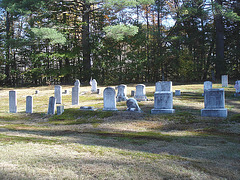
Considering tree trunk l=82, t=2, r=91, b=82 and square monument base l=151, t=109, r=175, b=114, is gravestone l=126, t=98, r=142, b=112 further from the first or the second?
tree trunk l=82, t=2, r=91, b=82

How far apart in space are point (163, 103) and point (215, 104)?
2145mm

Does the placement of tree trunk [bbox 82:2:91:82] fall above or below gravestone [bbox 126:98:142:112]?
above

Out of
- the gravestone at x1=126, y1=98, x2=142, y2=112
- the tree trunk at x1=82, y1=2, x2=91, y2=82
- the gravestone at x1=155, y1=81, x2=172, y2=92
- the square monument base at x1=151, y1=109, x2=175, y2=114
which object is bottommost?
→ the square monument base at x1=151, y1=109, x2=175, y2=114

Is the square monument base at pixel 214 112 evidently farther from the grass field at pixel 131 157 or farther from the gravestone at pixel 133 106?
the gravestone at pixel 133 106

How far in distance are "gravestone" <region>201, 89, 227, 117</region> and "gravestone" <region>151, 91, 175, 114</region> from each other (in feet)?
4.79

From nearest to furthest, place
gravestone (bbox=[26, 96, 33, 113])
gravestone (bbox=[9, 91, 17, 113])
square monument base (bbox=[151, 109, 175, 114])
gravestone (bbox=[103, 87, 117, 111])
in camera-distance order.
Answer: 1. square monument base (bbox=[151, 109, 175, 114])
2. gravestone (bbox=[103, 87, 117, 111])
3. gravestone (bbox=[26, 96, 33, 113])
4. gravestone (bbox=[9, 91, 17, 113])

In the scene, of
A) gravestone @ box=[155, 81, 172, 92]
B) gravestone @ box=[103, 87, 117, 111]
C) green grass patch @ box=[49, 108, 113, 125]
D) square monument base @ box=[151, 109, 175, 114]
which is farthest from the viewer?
gravestone @ box=[155, 81, 172, 92]

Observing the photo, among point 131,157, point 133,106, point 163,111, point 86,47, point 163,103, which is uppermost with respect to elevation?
point 86,47

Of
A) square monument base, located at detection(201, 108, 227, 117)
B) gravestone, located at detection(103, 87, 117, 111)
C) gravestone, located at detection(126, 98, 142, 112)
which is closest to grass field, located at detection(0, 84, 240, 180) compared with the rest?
square monument base, located at detection(201, 108, 227, 117)

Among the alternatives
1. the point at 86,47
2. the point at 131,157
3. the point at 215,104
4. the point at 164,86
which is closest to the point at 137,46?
the point at 86,47

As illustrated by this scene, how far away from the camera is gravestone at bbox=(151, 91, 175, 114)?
10078mm

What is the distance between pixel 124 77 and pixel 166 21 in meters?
11.7

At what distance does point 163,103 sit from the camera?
10.2m

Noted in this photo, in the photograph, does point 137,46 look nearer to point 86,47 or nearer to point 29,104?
point 86,47
